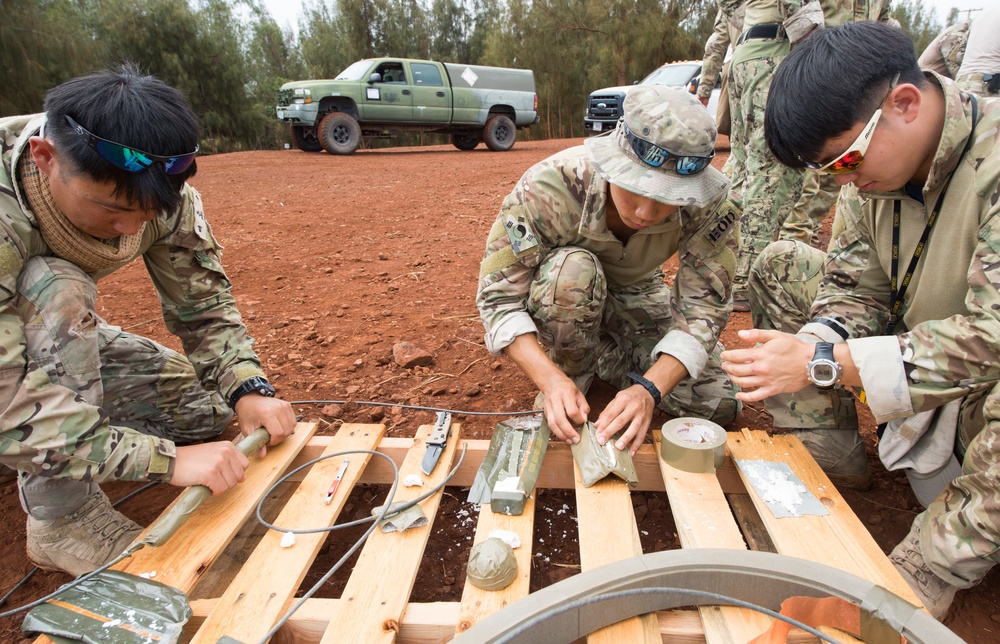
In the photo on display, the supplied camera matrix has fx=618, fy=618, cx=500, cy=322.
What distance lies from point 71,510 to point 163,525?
1.47 ft

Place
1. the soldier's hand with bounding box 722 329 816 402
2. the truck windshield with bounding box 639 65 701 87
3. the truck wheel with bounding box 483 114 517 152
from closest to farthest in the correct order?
the soldier's hand with bounding box 722 329 816 402 → the truck windshield with bounding box 639 65 701 87 → the truck wheel with bounding box 483 114 517 152

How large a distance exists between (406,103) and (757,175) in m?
10.2

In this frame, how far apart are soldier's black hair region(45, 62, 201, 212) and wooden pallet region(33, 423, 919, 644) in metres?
0.85

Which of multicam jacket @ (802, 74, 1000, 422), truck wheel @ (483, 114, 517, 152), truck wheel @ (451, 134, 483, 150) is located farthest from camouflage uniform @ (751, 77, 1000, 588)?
truck wheel @ (451, 134, 483, 150)

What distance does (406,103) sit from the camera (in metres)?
12.4

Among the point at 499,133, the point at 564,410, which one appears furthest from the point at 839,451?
the point at 499,133

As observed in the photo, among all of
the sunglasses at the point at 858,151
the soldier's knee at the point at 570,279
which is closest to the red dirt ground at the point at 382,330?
the soldier's knee at the point at 570,279

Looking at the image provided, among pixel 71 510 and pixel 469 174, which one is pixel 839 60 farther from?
pixel 469 174

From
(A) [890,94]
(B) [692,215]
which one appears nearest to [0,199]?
(B) [692,215]

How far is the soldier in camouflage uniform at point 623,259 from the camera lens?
1.74 m

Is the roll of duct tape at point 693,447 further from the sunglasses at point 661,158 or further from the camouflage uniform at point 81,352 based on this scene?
the camouflage uniform at point 81,352

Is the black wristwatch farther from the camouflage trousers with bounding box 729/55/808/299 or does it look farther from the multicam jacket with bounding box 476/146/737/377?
the camouflage trousers with bounding box 729/55/808/299

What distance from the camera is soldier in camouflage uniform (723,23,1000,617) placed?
55.9 inches

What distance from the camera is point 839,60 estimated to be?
1.41m
